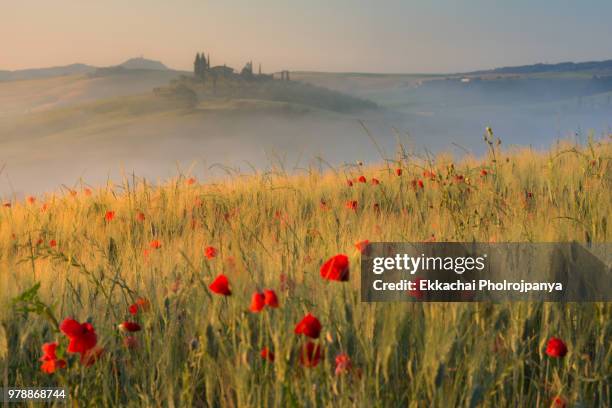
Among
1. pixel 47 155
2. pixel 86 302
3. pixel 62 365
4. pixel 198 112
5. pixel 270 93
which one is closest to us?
pixel 62 365

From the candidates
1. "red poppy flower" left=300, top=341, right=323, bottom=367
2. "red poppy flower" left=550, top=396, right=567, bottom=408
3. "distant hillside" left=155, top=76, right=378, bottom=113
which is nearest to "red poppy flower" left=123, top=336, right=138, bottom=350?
"red poppy flower" left=300, top=341, right=323, bottom=367

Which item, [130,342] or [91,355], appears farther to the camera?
[130,342]

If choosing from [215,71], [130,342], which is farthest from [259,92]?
[130,342]

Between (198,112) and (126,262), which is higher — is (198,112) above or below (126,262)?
above

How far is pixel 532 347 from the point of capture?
83.3 inches

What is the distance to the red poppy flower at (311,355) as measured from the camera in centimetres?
153

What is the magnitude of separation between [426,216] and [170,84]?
66249 millimetres

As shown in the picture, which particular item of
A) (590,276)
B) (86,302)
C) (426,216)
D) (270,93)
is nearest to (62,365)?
(86,302)

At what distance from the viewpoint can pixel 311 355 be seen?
5.31ft

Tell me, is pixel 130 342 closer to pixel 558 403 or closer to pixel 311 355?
pixel 311 355

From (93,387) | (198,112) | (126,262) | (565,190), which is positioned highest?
(198,112)

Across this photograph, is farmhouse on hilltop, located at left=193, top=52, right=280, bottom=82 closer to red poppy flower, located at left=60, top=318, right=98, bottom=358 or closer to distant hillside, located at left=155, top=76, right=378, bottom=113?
distant hillside, located at left=155, top=76, right=378, bottom=113

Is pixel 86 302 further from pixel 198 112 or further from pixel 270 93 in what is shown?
pixel 270 93

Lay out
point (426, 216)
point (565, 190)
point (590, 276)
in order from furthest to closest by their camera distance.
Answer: point (565, 190)
point (426, 216)
point (590, 276)
